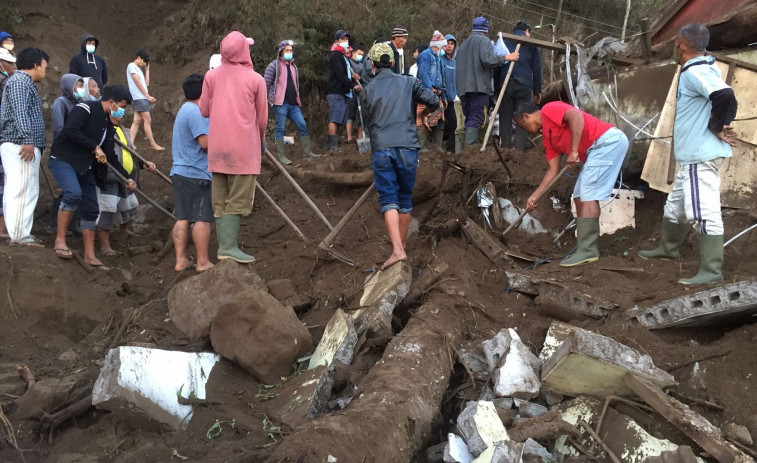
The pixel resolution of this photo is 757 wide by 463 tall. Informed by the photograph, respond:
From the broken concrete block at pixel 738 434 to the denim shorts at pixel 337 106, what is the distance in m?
7.36

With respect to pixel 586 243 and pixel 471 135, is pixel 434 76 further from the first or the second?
pixel 586 243

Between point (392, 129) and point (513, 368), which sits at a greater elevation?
point (392, 129)

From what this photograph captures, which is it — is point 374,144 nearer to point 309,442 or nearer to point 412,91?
point 412,91

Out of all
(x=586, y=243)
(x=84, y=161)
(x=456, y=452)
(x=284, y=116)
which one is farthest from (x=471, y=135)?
(x=456, y=452)

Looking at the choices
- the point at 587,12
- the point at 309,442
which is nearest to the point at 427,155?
the point at 309,442

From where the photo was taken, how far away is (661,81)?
6770 millimetres

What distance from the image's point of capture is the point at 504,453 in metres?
2.96

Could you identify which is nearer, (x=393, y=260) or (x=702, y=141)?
(x=702, y=141)

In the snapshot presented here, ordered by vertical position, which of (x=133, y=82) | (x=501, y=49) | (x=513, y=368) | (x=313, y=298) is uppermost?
(x=501, y=49)

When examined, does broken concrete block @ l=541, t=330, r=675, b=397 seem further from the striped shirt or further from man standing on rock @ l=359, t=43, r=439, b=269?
the striped shirt

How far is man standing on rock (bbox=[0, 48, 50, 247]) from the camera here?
5828 millimetres

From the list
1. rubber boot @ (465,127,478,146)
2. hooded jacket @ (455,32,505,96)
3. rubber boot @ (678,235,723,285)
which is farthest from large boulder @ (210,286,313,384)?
hooded jacket @ (455,32,505,96)

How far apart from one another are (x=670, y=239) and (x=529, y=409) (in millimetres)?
2281

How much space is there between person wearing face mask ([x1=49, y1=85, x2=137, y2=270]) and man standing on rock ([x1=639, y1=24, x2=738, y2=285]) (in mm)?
5256
